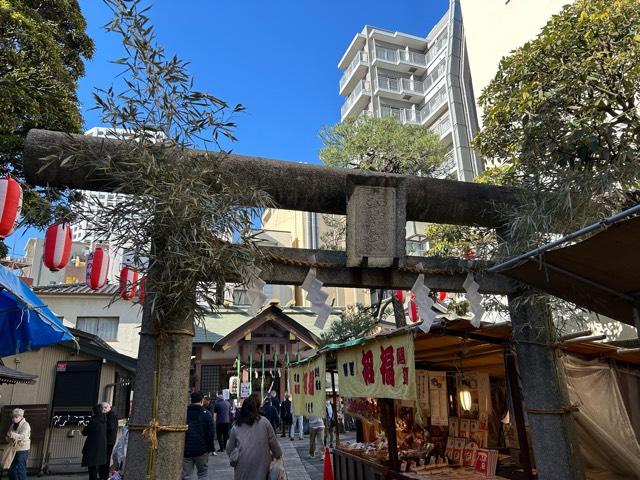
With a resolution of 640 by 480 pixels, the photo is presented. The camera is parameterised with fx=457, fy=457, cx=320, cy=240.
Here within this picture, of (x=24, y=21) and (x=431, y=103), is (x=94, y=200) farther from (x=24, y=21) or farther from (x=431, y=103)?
(x=431, y=103)

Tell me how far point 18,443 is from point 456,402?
9.69 metres

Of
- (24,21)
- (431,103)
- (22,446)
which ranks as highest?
(431,103)

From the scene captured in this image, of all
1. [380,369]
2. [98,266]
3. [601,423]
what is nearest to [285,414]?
[98,266]

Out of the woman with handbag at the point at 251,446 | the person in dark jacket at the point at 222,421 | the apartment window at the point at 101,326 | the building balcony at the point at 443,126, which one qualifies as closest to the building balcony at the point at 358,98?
the building balcony at the point at 443,126

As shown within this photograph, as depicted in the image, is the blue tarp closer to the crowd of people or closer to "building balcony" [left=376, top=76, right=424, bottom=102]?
the crowd of people

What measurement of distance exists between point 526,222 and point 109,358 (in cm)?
1543

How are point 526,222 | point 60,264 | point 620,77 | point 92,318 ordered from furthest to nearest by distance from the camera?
1. point 92,318
2. point 60,264
3. point 620,77
4. point 526,222

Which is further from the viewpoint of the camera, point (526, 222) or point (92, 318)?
point (92, 318)

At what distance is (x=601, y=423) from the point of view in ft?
26.7

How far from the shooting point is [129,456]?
398cm

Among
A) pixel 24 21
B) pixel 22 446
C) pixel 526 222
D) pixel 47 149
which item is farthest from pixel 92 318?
pixel 526 222

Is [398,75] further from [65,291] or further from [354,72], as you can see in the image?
[65,291]

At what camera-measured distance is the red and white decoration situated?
24.6 feet

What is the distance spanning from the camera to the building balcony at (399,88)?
134 feet
